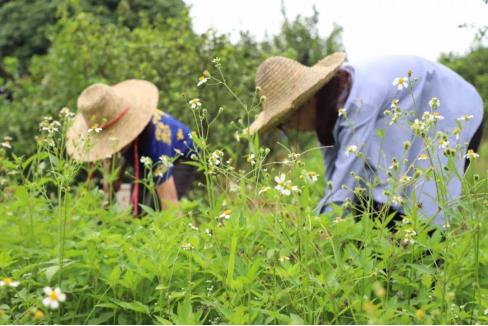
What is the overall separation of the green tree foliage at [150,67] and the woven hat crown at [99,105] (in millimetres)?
1648

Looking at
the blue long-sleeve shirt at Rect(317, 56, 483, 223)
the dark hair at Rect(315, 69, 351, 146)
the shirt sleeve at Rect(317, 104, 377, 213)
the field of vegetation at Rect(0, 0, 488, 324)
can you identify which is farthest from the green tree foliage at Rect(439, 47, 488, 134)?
the field of vegetation at Rect(0, 0, 488, 324)

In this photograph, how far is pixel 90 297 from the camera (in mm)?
1948

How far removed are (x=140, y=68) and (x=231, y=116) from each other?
0.71 metres

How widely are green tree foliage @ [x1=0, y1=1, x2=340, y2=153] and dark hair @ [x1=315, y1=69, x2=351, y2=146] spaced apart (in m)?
2.34

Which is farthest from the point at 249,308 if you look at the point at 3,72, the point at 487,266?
the point at 3,72

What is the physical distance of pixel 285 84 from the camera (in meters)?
3.10

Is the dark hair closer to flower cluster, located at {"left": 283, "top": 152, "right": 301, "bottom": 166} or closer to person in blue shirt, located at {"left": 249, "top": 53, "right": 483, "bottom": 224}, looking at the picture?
person in blue shirt, located at {"left": 249, "top": 53, "right": 483, "bottom": 224}

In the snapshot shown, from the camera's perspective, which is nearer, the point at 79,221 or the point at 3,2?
the point at 79,221

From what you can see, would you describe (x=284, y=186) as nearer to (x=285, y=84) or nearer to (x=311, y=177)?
(x=311, y=177)

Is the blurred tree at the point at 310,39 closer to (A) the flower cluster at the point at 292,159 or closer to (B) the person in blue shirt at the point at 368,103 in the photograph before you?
(B) the person in blue shirt at the point at 368,103

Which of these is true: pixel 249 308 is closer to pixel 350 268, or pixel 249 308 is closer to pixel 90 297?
pixel 350 268

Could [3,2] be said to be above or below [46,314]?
below

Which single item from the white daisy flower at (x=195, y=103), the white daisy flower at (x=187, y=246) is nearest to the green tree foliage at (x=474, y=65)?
the white daisy flower at (x=195, y=103)

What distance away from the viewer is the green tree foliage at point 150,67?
566 centimetres
